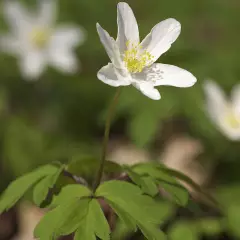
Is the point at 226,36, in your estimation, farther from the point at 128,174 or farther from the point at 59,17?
the point at 128,174

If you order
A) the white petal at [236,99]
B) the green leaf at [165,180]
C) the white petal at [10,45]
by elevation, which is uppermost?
the white petal at [236,99]

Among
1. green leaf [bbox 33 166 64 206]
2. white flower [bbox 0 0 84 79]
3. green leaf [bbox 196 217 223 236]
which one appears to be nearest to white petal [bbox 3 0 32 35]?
white flower [bbox 0 0 84 79]

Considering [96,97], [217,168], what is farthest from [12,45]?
[217,168]

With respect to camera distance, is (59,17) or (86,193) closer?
(86,193)

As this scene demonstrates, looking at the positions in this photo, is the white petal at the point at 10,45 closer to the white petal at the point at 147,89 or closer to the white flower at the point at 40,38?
the white flower at the point at 40,38

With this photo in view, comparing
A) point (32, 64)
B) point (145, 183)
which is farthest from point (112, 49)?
point (32, 64)

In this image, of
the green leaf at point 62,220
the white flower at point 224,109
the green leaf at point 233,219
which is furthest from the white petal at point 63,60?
the green leaf at point 62,220
